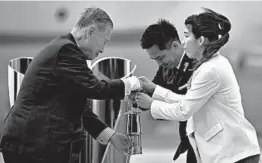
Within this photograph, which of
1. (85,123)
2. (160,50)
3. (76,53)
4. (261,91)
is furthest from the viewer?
(261,91)

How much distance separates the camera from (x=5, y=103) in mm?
2715

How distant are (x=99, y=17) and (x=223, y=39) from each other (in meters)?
0.44

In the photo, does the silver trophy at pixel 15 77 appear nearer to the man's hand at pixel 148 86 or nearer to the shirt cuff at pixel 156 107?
the man's hand at pixel 148 86

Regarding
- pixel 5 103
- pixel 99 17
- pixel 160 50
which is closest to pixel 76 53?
pixel 99 17

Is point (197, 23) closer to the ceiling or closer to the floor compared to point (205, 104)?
closer to the ceiling

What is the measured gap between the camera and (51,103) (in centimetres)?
146

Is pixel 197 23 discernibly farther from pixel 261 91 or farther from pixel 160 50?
pixel 261 91

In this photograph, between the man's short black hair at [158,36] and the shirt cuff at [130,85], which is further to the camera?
the man's short black hair at [158,36]

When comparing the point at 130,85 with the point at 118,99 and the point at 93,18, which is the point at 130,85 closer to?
the point at 118,99

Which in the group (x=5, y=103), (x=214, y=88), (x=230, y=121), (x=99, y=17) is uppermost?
(x=99, y=17)

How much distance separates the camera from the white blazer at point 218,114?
154cm

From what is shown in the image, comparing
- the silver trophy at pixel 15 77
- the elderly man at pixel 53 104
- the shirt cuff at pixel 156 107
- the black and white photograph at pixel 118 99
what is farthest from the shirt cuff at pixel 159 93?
the silver trophy at pixel 15 77

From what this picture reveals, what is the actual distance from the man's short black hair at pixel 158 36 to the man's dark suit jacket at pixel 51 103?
0.73m

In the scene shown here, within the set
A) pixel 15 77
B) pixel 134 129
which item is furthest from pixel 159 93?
Result: pixel 15 77
